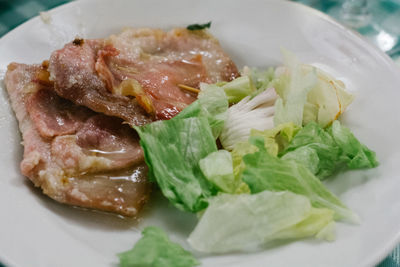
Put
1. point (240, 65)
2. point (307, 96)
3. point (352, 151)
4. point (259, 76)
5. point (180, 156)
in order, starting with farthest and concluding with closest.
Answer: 1. point (240, 65)
2. point (259, 76)
3. point (307, 96)
4. point (352, 151)
5. point (180, 156)

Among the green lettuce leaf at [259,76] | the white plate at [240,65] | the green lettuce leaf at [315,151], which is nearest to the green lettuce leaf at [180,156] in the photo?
the white plate at [240,65]

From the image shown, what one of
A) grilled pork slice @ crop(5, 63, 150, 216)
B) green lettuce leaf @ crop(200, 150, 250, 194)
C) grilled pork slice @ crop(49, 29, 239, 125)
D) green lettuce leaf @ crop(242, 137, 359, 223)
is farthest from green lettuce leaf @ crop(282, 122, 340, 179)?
grilled pork slice @ crop(5, 63, 150, 216)

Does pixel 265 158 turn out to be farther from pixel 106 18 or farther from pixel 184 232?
pixel 106 18

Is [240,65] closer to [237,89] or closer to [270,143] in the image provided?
[237,89]

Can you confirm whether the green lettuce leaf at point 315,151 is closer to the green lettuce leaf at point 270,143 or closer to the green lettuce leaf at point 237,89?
the green lettuce leaf at point 270,143

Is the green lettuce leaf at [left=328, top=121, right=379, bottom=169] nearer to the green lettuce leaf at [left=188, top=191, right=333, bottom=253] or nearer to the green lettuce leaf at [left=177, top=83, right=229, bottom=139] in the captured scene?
the green lettuce leaf at [left=188, top=191, right=333, bottom=253]

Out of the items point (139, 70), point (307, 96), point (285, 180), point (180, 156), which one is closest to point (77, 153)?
point (180, 156)
